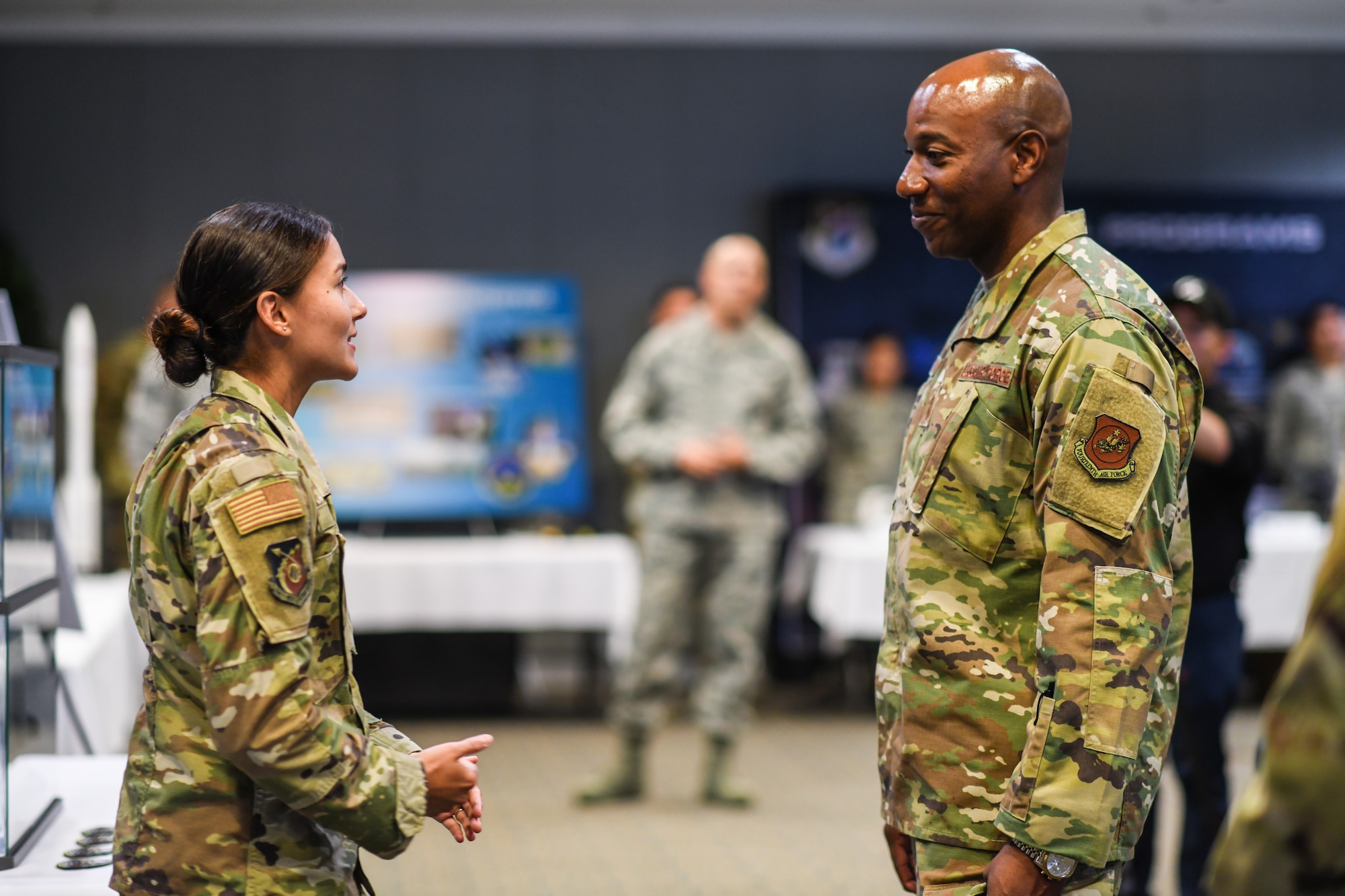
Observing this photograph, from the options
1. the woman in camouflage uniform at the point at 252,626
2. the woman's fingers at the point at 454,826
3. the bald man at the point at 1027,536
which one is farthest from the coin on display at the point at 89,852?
the bald man at the point at 1027,536

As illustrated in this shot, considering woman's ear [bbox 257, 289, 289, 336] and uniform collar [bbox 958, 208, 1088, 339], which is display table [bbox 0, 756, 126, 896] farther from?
uniform collar [bbox 958, 208, 1088, 339]

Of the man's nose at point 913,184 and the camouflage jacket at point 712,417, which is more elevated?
the man's nose at point 913,184

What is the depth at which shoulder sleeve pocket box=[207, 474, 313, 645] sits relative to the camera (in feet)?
4.03

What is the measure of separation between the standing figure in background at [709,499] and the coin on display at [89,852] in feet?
8.10

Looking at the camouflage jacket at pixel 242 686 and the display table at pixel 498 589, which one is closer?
the camouflage jacket at pixel 242 686

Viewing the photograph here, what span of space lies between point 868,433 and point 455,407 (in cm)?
199

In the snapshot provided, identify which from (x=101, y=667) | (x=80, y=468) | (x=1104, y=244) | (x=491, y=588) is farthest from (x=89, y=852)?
(x=1104, y=244)

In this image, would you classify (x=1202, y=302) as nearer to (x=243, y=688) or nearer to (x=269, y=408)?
(x=269, y=408)

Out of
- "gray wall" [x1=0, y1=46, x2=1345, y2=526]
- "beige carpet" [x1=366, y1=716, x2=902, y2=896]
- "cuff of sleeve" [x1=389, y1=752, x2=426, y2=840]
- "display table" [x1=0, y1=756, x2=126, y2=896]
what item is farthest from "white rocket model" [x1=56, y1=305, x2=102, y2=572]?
"gray wall" [x1=0, y1=46, x2=1345, y2=526]

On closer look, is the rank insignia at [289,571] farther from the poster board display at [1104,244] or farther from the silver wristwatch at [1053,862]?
the poster board display at [1104,244]

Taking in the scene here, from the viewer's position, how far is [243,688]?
1.21 metres

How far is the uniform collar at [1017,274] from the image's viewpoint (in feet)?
4.87

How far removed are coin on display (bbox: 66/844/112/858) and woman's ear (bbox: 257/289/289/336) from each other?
75cm

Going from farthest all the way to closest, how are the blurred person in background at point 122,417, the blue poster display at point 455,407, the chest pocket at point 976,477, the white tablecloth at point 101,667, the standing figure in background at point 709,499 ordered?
the blue poster display at point 455,407
the blurred person in background at point 122,417
the standing figure in background at point 709,499
the white tablecloth at point 101,667
the chest pocket at point 976,477
